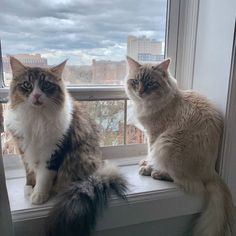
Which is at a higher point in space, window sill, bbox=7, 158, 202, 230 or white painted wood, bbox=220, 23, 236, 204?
white painted wood, bbox=220, 23, 236, 204

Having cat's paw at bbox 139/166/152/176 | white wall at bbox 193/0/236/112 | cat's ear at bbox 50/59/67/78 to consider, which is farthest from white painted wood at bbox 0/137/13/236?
white wall at bbox 193/0/236/112

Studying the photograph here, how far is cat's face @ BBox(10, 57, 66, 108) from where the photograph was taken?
1.03 meters

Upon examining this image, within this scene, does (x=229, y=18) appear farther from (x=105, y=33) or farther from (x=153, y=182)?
(x=153, y=182)

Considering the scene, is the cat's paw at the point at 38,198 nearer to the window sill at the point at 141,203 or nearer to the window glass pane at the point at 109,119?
the window sill at the point at 141,203

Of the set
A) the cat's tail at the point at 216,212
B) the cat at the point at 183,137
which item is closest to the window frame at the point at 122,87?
the cat at the point at 183,137

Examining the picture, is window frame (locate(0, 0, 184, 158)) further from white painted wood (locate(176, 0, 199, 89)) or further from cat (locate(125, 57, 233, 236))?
cat (locate(125, 57, 233, 236))

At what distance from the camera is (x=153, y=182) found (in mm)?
1289

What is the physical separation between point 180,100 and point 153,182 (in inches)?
16.4

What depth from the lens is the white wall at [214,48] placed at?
118 centimetres

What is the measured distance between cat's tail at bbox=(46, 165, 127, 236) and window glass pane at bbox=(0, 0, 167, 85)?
543mm

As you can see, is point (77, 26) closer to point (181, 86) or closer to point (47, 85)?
point (47, 85)

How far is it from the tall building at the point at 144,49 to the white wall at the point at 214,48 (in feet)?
0.69

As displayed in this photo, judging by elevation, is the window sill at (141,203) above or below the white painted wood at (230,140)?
below

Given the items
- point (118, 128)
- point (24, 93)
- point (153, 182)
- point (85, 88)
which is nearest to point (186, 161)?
point (153, 182)
